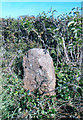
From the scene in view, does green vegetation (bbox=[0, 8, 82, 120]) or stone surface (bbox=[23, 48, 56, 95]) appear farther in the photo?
stone surface (bbox=[23, 48, 56, 95])

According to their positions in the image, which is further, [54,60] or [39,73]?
[54,60]

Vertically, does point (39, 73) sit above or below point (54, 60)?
below

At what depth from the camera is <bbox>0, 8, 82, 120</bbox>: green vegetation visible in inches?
118

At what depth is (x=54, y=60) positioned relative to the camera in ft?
13.0

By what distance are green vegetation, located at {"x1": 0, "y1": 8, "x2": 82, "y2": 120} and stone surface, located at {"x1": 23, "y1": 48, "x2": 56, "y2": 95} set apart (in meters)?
0.17

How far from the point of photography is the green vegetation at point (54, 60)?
3.01 m

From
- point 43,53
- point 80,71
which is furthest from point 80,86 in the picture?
point 43,53

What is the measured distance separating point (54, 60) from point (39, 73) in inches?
33.5

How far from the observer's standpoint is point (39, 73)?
3.26m

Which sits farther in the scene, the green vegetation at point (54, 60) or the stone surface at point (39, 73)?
the stone surface at point (39, 73)

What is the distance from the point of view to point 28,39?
4.37 metres

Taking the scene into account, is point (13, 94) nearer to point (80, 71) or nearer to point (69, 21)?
point (80, 71)

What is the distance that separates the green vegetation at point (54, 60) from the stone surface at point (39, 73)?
6.8 inches

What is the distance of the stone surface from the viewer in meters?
3.19
